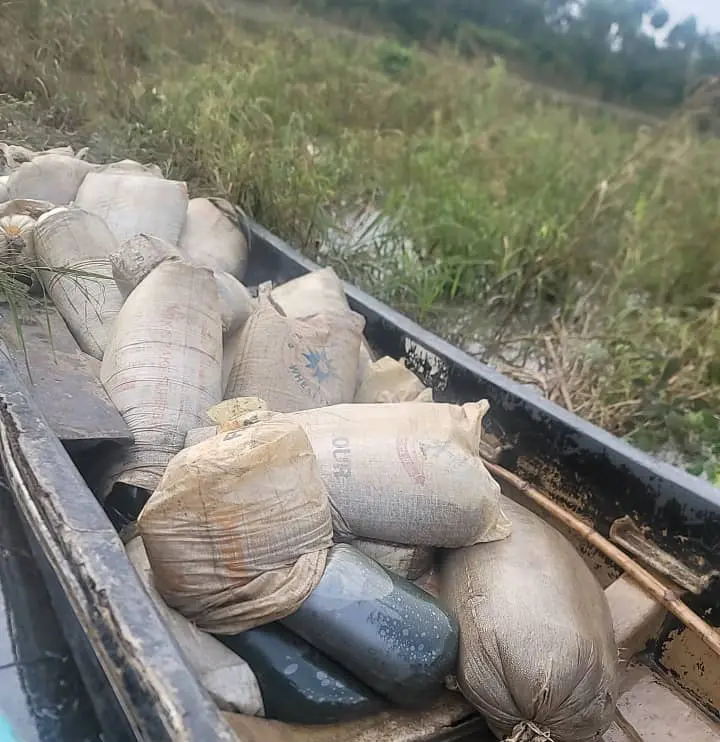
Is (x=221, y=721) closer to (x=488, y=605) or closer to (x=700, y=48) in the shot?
(x=488, y=605)

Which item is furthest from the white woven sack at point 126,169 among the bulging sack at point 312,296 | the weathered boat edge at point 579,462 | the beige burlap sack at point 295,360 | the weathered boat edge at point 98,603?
the weathered boat edge at point 98,603

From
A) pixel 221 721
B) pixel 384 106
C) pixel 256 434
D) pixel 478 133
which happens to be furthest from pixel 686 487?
pixel 384 106

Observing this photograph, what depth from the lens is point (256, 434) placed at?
153 centimetres

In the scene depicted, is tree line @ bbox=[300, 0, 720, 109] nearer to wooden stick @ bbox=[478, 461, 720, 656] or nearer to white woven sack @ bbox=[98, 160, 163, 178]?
white woven sack @ bbox=[98, 160, 163, 178]

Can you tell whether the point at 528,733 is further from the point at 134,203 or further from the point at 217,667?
the point at 134,203

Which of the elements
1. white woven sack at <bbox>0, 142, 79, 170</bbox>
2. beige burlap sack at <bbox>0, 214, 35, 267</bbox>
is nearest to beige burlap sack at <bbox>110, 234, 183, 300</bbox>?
beige burlap sack at <bbox>0, 214, 35, 267</bbox>

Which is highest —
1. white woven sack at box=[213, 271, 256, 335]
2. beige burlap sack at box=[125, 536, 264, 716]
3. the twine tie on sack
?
white woven sack at box=[213, 271, 256, 335]

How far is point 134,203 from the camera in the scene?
117 inches

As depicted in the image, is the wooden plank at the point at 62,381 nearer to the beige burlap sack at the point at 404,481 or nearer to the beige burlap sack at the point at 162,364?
the beige burlap sack at the point at 162,364

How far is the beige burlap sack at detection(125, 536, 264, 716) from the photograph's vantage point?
1.38 m

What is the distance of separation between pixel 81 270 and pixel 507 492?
1.42 m

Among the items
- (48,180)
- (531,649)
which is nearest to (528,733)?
(531,649)

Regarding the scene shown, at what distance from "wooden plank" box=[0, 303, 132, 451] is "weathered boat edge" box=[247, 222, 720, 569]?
1.11 metres

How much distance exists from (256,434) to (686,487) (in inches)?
45.8
